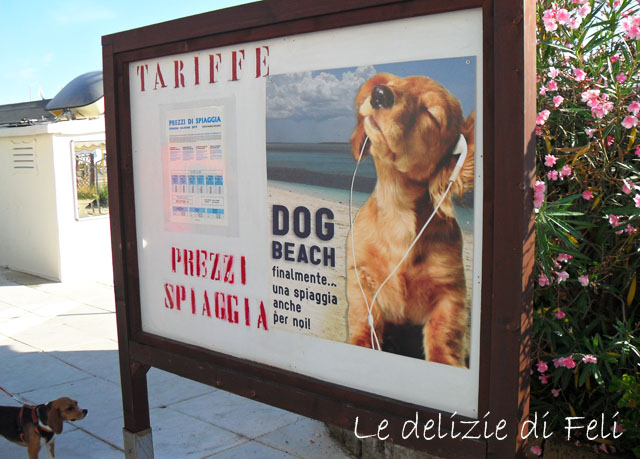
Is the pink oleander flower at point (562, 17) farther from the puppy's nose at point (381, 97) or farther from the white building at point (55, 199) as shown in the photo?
the white building at point (55, 199)

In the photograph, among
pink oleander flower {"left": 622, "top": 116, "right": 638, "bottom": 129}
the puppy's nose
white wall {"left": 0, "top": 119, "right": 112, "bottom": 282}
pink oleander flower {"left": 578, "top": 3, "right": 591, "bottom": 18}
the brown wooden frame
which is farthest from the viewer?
white wall {"left": 0, "top": 119, "right": 112, "bottom": 282}

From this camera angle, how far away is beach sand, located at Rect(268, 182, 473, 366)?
7.53 feet

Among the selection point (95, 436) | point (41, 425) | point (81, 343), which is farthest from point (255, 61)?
point (81, 343)

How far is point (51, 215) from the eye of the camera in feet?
33.7

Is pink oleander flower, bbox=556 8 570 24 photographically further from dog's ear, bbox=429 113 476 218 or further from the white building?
the white building

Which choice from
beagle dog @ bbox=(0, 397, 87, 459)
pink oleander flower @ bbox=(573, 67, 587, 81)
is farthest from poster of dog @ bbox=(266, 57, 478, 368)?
beagle dog @ bbox=(0, 397, 87, 459)

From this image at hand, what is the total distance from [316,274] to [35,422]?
240 centimetres

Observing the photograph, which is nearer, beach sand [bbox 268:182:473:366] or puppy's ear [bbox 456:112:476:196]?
puppy's ear [bbox 456:112:476:196]

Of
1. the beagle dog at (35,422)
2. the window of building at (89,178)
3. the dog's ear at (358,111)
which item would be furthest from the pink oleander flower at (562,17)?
the window of building at (89,178)

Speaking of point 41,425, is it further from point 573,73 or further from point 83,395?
point 573,73

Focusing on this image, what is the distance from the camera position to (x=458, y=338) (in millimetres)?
2037

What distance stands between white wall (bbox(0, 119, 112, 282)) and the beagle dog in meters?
6.73

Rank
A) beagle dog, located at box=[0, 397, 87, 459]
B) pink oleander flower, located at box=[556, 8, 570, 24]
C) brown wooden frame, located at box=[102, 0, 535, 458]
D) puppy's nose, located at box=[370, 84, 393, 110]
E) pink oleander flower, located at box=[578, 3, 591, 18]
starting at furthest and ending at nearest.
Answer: beagle dog, located at box=[0, 397, 87, 459], pink oleander flower, located at box=[578, 3, 591, 18], pink oleander flower, located at box=[556, 8, 570, 24], puppy's nose, located at box=[370, 84, 393, 110], brown wooden frame, located at box=[102, 0, 535, 458]

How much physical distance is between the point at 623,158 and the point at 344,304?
1515 mm
